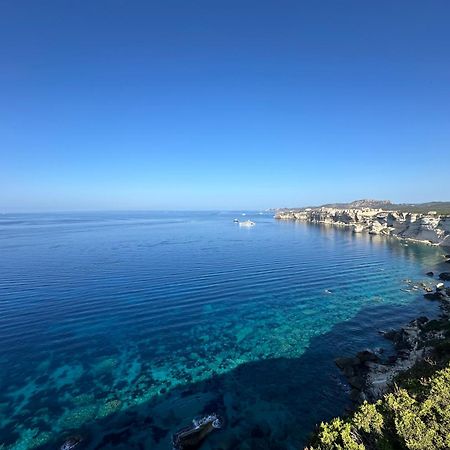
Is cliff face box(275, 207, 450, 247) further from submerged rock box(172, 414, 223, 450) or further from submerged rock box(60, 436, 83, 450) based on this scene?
submerged rock box(60, 436, 83, 450)

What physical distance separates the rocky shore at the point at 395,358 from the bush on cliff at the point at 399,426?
18.1 feet

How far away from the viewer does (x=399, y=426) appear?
1268cm

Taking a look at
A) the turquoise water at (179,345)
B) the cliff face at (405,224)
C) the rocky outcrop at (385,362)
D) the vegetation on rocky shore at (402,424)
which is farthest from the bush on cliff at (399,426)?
the cliff face at (405,224)

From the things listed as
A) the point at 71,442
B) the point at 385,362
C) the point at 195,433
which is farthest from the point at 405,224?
the point at 71,442

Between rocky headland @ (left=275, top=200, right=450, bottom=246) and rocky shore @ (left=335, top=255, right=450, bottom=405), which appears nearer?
rocky shore @ (left=335, top=255, right=450, bottom=405)

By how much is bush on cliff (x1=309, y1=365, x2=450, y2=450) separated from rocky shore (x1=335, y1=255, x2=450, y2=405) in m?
5.53

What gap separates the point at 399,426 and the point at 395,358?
1628cm

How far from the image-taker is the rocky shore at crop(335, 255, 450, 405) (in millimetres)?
21656

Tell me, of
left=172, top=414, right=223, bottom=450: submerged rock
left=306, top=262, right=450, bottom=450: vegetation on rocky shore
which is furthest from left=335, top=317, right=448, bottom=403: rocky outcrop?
left=172, top=414, right=223, bottom=450: submerged rock

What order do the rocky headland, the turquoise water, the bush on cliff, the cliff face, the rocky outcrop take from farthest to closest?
the rocky headland → the cliff face → the rocky outcrop → the turquoise water → the bush on cliff

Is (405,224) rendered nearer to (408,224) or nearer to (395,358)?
(408,224)

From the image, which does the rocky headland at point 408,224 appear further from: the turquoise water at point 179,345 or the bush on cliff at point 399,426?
the bush on cliff at point 399,426

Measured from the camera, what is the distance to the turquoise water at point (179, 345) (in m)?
19.5

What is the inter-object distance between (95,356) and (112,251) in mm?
57305
